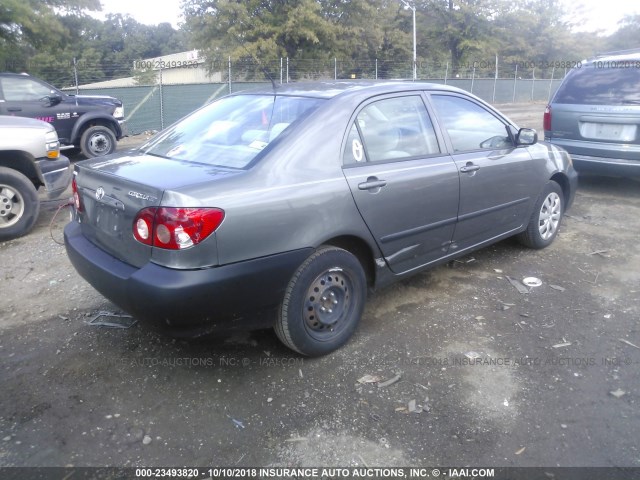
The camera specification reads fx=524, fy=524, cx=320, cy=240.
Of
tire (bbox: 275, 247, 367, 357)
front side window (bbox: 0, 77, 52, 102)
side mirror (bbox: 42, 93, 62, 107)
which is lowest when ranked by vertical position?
tire (bbox: 275, 247, 367, 357)

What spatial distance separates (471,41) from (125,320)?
40.8m

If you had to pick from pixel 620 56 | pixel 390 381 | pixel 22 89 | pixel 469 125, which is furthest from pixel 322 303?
pixel 22 89

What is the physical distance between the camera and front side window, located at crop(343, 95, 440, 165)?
3295 mm

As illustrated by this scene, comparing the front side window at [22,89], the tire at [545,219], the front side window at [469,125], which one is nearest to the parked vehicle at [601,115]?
the tire at [545,219]

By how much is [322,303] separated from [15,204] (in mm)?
4043

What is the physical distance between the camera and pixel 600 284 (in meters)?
4.35

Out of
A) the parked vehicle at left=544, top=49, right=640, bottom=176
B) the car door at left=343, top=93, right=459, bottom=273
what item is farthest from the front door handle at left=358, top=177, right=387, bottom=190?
the parked vehicle at left=544, top=49, right=640, bottom=176

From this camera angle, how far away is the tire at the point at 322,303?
2.97 metres

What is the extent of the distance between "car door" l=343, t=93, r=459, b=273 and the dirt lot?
0.56 m

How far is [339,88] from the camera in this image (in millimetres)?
3570

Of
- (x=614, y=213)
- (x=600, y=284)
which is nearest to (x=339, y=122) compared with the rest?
(x=600, y=284)

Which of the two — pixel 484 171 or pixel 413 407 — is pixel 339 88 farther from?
pixel 413 407

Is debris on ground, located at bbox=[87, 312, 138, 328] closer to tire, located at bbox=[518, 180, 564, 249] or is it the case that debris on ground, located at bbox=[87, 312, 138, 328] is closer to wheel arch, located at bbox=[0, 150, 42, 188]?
wheel arch, located at bbox=[0, 150, 42, 188]

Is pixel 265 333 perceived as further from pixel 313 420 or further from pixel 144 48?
pixel 144 48
